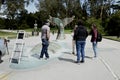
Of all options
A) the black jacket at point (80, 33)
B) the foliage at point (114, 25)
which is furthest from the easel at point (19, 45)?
the foliage at point (114, 25)

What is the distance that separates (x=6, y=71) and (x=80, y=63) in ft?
12.0

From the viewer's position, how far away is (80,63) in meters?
15.2

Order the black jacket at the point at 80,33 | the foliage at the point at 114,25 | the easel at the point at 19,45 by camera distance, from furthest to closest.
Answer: the foliage at the point at 114,25, the easel at the point at 19,45, the black jacket at the point at 80,33

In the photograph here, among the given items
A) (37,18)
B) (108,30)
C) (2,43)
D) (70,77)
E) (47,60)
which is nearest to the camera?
(70,77)

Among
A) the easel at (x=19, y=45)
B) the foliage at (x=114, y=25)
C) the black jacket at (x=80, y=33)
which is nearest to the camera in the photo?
the black jacket at (x=80, y=33)

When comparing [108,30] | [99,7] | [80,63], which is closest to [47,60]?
[80,63]

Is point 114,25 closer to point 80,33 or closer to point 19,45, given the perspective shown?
point 19,45

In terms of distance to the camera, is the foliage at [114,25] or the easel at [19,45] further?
the foliage at [114,25]

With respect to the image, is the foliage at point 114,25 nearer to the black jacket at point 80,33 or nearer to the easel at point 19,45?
the easel at point 19,45

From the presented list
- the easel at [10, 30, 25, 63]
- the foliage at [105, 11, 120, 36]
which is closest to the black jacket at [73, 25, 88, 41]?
the easel at [10, 30, 25, 63]

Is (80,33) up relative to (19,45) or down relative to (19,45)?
up

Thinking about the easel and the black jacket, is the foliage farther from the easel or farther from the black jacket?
the black jacket

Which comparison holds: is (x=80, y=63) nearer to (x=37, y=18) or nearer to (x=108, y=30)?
(x=108, y=30)

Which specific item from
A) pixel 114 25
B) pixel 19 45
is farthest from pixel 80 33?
pixel 114 25
